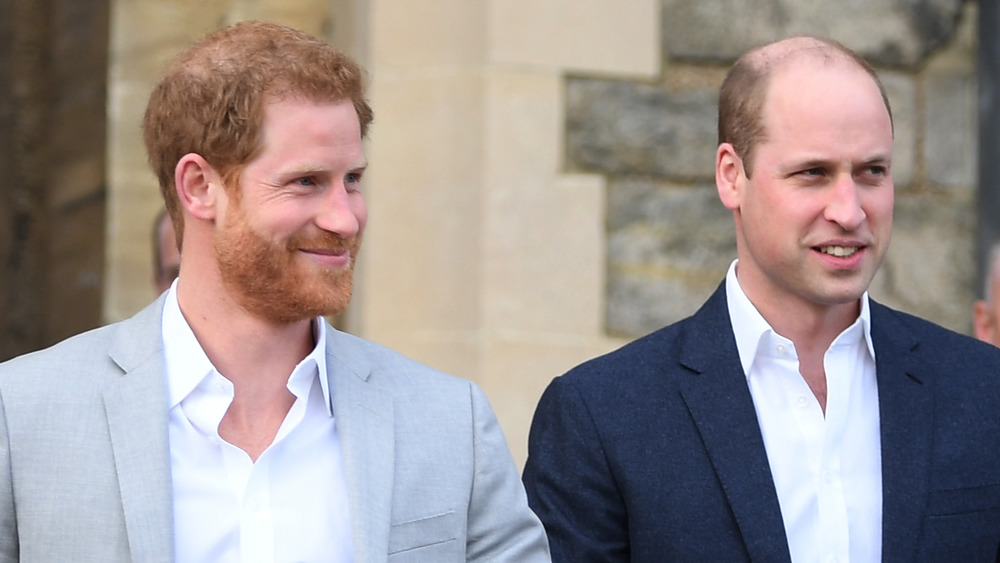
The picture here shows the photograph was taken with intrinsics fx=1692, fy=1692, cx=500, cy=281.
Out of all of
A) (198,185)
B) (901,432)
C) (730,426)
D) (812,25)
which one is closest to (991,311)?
(812,25)

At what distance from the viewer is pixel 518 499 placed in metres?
2.96

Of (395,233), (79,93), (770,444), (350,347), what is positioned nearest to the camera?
(350,347)

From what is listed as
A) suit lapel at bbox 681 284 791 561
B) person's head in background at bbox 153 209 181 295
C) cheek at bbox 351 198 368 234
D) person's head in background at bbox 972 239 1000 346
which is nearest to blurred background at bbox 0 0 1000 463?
person's head in background at bbox 153 209 181 295

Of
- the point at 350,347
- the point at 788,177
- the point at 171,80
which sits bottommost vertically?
the point at 350,347

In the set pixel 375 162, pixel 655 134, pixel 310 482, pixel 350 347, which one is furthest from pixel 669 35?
pixel 310 482

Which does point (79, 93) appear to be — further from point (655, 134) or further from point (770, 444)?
point (770, 444)

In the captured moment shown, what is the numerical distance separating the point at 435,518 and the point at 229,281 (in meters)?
0.53

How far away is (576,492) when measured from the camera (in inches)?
127

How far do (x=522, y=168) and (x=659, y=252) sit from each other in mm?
467

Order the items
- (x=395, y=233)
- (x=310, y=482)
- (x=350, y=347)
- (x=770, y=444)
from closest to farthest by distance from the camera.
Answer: (x=310, y=482)
(x=350, y=347)
(x=770, y=444)
(x=395, y=233)

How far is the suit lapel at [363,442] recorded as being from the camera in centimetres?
274

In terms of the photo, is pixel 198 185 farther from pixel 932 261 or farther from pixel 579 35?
pixel 932 261

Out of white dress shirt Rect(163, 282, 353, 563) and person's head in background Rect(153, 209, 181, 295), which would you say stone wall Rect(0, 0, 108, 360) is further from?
white dress shirt Rect(163, 282, 353, 563)

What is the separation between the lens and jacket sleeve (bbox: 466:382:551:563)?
114 inches
